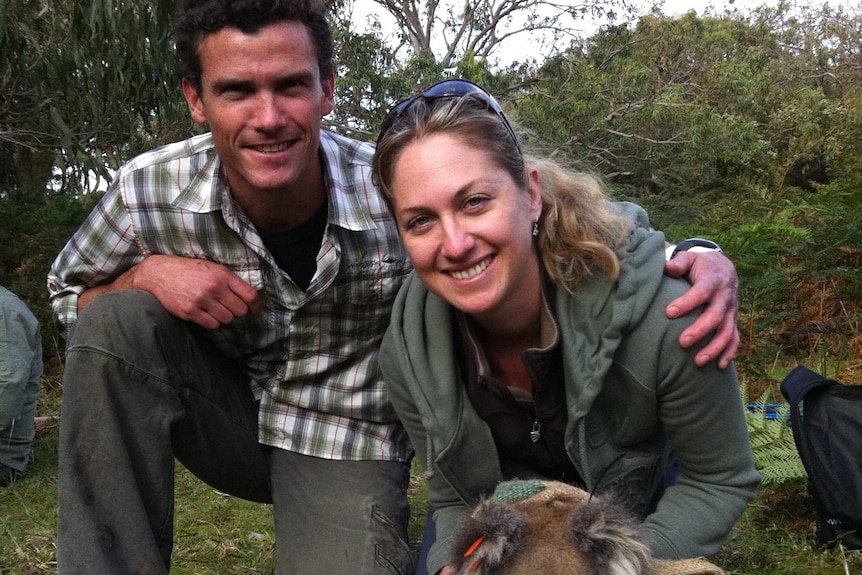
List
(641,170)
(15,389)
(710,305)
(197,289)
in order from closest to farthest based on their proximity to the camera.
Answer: (710,305)
(197,289)
(15,389)
(641,170)

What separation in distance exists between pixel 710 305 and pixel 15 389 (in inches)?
157

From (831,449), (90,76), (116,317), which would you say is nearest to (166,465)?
(116,317)

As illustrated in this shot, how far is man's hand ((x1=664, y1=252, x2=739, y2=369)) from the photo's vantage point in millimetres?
2045

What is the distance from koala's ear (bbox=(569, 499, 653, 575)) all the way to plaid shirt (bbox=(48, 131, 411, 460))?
145 centimetres

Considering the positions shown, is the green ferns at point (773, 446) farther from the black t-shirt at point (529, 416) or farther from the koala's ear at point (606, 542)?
the koala's ear at point (606, 542)

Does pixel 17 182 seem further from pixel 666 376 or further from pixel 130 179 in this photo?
pixel 666 376

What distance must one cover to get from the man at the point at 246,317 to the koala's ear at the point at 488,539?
3.86ft

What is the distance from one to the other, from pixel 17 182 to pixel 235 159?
8.36 metres

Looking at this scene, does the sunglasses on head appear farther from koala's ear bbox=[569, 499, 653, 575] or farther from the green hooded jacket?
koala's ear bbox=[569, 499, 653, 575]

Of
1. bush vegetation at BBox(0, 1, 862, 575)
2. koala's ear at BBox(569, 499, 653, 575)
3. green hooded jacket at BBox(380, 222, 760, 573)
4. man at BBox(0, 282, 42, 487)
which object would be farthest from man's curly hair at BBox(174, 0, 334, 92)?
man at BBox(0, 282, 42, 487)

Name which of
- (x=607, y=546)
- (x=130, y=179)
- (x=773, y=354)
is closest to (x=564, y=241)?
(x=607, y=546)

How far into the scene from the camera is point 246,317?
2.90m

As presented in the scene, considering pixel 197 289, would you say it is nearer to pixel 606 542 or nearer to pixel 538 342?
pixel 538 342

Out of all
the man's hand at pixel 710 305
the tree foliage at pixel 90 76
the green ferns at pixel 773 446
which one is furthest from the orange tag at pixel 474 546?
the tree foliage at pixel 90 76
